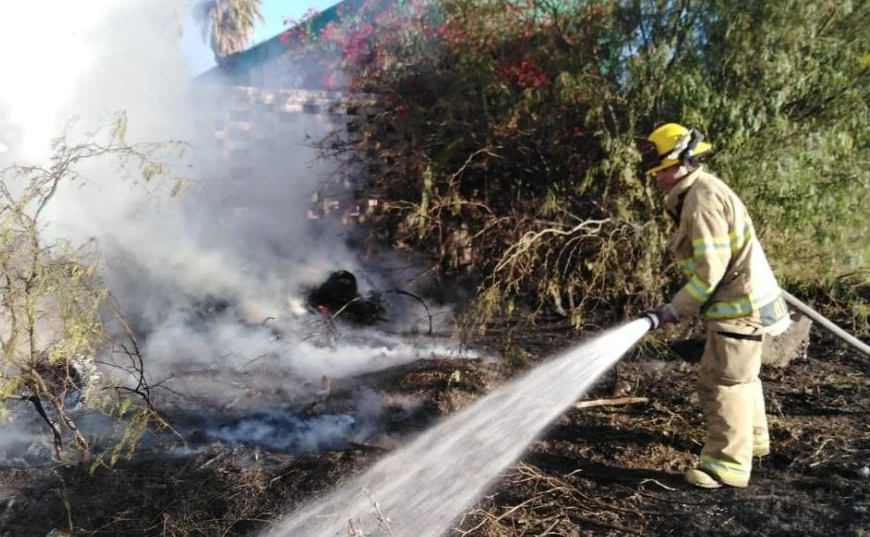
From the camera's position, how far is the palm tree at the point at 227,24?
16781mm

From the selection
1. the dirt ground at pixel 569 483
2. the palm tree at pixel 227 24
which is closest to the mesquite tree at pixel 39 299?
the dirt ground at pixel 569 483

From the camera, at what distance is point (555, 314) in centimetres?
575

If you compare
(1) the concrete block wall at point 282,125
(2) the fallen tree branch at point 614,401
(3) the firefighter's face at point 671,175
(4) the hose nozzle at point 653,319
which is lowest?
(2) the fallen tree branch at point 614,401

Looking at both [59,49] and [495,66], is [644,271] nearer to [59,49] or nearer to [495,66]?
[495,66]

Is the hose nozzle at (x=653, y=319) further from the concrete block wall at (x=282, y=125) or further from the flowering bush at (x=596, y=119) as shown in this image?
the concrete block wall at (x=282, y=125)

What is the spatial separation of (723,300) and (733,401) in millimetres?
505

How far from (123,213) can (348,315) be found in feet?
8.65

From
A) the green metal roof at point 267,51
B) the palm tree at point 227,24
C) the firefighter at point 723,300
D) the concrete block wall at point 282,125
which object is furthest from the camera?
the palm tree at point 227,24

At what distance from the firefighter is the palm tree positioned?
15.9 m

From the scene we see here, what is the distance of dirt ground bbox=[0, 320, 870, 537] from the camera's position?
2973mm

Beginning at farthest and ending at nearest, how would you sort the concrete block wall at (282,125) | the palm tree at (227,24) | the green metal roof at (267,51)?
the palm tree at (227,24)
the green metal roof at (267,51)
the concrete block wall at (282,125)

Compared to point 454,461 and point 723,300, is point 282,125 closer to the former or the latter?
point 454,461

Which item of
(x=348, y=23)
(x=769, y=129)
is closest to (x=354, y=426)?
(x=769, y=129)

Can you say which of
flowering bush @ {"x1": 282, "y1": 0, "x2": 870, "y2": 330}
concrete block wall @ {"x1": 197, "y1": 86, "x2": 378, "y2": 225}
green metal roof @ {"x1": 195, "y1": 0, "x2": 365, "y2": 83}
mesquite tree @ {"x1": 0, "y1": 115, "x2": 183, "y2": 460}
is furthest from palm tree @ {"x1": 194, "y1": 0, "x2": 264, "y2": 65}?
mesquite tree @ {"x1": 0, "y1": 115, "x2": 183, "y2": 460}
